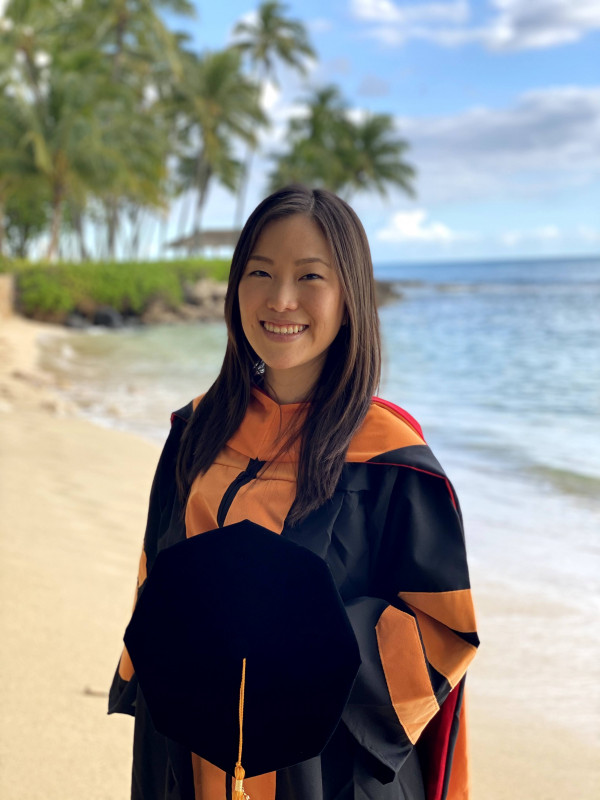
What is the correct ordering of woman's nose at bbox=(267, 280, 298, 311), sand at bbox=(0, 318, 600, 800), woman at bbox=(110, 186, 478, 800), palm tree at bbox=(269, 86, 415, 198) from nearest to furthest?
woman at bbox=(110, 186, 478, 800)
woman's nose at bbox=(267, 280, 298, 311)
sand at bbox=(0, 318, 600, 800)
palm tree at bbox=(269, 86, 415, 198)

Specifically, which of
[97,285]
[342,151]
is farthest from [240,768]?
[342,151]

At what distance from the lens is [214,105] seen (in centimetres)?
3044

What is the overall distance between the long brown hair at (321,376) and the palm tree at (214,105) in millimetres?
29931

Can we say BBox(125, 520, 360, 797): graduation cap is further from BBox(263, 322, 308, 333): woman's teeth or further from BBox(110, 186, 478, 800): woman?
BBox(263, 322, 308, 333): woman's teeth

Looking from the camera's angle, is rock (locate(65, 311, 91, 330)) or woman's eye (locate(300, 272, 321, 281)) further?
rock (locate(65, 311, 91, 330))

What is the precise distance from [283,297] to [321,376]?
0.18 m

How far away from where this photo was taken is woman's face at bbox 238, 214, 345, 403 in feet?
4.41

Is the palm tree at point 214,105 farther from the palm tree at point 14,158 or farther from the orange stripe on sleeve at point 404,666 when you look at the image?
the orange stripe on sleeve at point 404,666

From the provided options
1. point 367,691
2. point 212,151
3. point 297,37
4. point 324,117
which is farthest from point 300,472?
point 324,117

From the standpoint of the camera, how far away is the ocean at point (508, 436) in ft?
11.6

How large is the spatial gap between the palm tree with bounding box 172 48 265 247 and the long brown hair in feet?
98.2

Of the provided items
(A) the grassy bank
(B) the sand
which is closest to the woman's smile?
(B) the sand

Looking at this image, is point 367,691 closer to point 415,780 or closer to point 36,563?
point 415,780

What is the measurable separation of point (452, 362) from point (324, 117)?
26.6m
